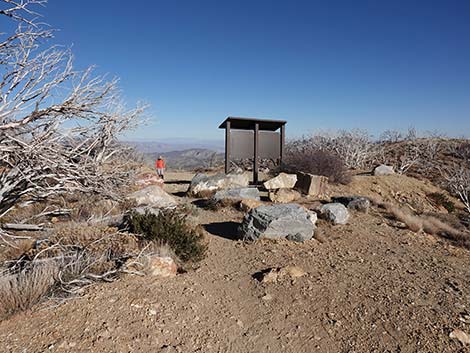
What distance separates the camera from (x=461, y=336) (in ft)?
Result: 10.7

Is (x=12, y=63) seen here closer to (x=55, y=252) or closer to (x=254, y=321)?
(x=55, y=252)

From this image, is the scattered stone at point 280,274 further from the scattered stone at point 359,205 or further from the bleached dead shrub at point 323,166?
the bleached dead shrub at point 323,166

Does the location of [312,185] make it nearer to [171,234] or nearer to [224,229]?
[224,229]

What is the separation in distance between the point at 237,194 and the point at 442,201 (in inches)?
359

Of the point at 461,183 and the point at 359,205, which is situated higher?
the point at 461,183

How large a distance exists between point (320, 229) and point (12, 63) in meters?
6.17

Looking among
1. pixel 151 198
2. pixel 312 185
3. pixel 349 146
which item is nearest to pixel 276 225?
pixel 151 198

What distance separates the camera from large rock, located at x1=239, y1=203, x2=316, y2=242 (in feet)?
20.6

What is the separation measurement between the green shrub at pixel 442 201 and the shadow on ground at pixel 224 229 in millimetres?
9692


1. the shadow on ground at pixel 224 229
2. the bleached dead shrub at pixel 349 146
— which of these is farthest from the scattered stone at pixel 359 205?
the bleached dead shrub at pixel 349 146

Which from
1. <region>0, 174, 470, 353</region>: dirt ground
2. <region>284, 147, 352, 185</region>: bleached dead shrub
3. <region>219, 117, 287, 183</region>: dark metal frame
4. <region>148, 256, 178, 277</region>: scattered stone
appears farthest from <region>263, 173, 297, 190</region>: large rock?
<region>148, 256, 178, 277</region>: scattered stone

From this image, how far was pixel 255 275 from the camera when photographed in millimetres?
4824

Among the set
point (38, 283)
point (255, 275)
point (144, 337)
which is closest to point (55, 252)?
point (38, 283)

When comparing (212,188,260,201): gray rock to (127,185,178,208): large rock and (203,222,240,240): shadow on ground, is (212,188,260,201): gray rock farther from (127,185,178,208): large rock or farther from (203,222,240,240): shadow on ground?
(203,222,240,240): shadow on ground
